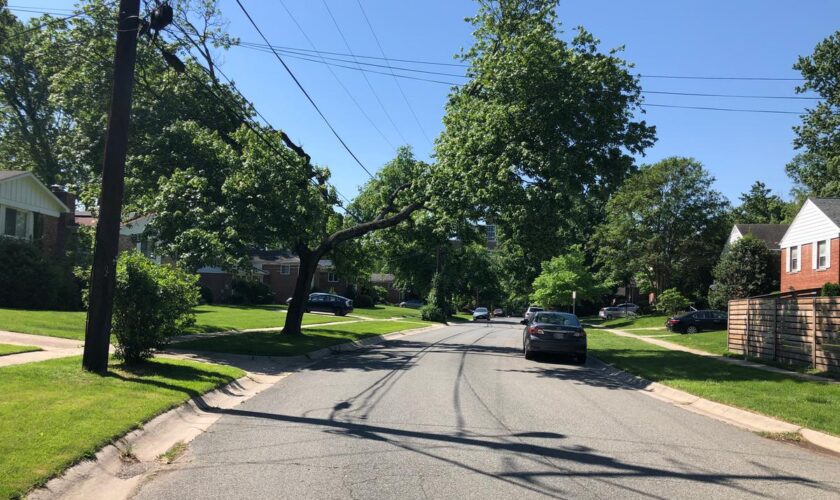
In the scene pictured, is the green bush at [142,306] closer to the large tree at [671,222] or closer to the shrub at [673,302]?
the shrub at [673,302]

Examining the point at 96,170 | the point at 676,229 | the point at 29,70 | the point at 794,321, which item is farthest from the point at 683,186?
the point at 29,70

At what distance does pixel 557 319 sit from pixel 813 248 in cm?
2234

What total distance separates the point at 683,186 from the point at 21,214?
46841 mm

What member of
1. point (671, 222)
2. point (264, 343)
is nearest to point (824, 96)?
point (264, 343)

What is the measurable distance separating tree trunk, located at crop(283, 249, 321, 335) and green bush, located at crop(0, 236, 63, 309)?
34.8ft

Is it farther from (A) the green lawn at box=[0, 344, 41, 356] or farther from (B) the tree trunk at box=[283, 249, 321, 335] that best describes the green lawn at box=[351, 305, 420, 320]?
(A) the green lawn at box=[0, 344, 41, 356]

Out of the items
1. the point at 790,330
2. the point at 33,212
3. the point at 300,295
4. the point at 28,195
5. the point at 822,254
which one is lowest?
the point at 790,330

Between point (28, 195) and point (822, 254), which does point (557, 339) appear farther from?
point (28, 195)

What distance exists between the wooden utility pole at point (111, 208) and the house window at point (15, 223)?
70.1 feet

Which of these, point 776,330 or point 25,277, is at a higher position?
point 25,277

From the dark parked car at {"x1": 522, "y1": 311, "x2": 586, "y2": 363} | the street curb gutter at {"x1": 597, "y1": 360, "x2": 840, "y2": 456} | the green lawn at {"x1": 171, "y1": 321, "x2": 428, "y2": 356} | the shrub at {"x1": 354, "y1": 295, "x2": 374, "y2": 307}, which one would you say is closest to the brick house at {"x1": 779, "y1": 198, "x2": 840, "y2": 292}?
the dark parked car at {"x1": 522, "y1": 311, "x2": 586, "y2": 363}

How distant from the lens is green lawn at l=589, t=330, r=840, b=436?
9922 millimetres

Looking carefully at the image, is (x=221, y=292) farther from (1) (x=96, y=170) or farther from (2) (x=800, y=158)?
(2) (x=800, y=158)

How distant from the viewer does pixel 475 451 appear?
23.2 feet
